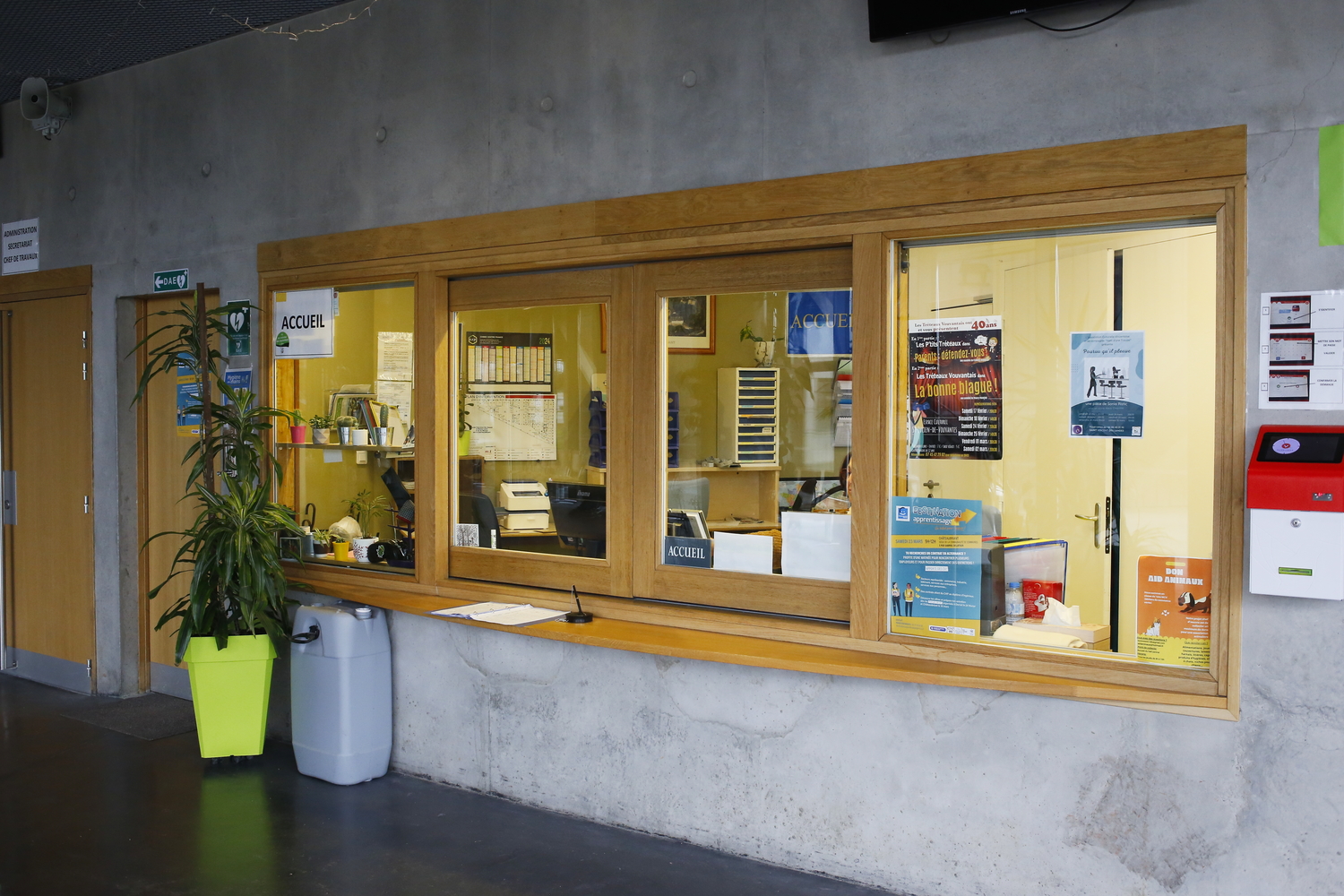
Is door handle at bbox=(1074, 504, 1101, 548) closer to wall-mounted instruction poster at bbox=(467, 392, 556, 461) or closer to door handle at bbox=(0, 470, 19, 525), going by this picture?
wall-mounted instruction poster at bbox=(467, 392, 556, 461)

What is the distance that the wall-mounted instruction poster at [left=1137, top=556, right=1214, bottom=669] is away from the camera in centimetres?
321

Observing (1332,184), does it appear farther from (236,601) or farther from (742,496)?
(236,601)

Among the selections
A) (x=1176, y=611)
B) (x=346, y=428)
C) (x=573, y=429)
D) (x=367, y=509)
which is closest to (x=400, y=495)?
(x=367, y=509)

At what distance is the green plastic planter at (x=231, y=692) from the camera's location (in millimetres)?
4867

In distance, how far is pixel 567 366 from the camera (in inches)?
179

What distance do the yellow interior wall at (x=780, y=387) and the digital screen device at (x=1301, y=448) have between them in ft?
4.75

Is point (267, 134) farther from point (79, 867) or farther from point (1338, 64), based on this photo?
point (1338, 64)

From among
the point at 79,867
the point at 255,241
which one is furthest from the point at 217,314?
the point at 79,867

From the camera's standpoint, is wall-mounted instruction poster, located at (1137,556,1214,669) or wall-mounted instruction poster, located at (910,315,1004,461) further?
wall-mounted instruction poster, located at (910,315,1004,461)

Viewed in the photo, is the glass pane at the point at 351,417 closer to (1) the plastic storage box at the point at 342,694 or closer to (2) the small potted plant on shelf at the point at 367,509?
(2) the small potted plant on shelf at the point at 367,509

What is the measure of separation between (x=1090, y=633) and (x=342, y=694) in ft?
10.5

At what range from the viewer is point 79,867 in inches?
151

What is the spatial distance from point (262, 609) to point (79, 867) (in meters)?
1.35

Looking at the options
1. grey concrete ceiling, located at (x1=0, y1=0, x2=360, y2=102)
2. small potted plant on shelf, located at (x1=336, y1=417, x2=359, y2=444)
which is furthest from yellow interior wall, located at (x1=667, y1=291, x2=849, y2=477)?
grey concrete ceiling, located at (x1=0, y1=0, x2=360, y2=102)
